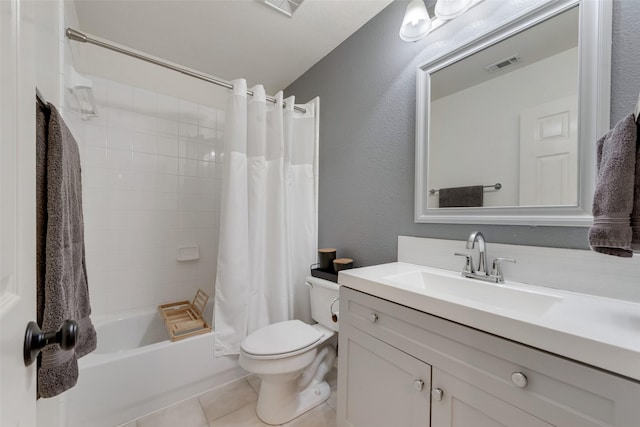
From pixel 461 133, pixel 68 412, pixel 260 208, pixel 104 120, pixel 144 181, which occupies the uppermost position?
pixel 104 120

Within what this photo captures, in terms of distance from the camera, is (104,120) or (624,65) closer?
(624,65)

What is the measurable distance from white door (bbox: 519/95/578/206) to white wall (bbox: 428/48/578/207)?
0.03 metres

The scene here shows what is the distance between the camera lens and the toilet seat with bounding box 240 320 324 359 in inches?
48.8

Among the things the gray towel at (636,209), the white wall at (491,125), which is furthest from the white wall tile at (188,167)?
the gray towel at (636,209)

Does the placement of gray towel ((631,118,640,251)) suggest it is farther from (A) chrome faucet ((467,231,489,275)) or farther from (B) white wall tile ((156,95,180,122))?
(B) white wall tile ((156,95,180,122))

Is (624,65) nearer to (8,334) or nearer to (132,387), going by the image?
(8,334)

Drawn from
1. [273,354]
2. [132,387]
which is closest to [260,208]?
[273,354]

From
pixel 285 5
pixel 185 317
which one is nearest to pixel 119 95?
pixel 285 5

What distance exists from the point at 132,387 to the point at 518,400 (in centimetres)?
169

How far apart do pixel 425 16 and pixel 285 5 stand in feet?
2.68

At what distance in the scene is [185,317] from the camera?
6.09 feet

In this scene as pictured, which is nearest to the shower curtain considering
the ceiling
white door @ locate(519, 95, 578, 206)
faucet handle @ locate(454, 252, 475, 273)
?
the ceiling

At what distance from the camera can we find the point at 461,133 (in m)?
1.24

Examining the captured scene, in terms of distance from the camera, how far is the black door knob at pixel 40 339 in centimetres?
39
